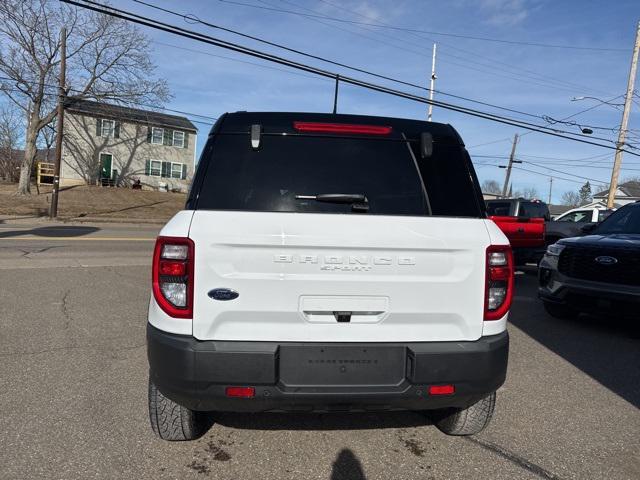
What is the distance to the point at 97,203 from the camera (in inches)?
1289

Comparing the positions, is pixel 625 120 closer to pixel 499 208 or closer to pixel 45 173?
pixel 499 208

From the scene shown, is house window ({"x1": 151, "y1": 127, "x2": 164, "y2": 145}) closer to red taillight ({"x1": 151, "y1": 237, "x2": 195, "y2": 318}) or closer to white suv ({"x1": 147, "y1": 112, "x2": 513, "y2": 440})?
white suv ({"x1": 147, "y1": 112, "x2": 513, "y2": 440})

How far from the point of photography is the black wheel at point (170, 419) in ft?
9.70

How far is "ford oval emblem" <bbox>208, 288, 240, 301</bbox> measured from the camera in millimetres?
2520

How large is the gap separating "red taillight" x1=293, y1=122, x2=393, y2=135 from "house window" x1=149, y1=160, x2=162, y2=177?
148 ft

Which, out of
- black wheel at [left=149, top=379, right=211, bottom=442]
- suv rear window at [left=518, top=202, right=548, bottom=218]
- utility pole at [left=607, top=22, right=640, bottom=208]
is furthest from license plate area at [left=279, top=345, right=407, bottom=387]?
utility pole at [left=607, top=22, right=640, bottom=208]

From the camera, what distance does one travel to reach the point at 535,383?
14.9 ft

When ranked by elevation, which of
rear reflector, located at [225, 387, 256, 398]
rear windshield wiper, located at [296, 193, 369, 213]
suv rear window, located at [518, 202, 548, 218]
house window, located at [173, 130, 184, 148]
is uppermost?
house window, located at [173, 130, 184, 148]

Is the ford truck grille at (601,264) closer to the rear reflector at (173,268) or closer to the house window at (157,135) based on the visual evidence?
the rear reflector at (173,268)

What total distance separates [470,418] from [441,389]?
0.78 meters

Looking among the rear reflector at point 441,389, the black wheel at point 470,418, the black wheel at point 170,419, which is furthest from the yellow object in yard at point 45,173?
the rear reflector at point 441,389

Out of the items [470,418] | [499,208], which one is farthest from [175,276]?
[499,208]

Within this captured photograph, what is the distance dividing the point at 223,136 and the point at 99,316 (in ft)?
14.3

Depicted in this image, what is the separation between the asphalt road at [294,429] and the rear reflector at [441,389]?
598mm
